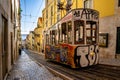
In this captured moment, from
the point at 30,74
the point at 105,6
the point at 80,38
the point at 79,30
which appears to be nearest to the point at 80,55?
the point at 80,38

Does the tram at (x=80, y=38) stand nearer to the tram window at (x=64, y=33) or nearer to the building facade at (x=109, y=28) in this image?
the tram window at (x=64, y=33)

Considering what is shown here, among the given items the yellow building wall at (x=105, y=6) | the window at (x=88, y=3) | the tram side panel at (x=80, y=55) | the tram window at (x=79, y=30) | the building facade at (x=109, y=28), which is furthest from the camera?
the window at (x=88, y=3)

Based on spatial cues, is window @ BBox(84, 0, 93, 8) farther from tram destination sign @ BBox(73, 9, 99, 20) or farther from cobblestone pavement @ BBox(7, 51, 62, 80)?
cobblestone pavement @ BBox(7, 51, 62, 80)

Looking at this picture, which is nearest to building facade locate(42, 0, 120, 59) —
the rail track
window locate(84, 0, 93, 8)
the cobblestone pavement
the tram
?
window locate(84, 0, 93, 8)

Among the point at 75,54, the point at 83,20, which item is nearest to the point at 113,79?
the point at 75,54

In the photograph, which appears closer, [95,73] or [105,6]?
[95,73]

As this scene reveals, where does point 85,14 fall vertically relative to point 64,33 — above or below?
above

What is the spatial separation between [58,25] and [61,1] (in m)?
16.2

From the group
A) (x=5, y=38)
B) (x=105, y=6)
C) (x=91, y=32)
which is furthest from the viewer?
(x=105, y=6)

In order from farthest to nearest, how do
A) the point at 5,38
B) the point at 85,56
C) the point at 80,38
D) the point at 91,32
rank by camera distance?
1. the point at 91,32
2. the point at 80,38
3. the point at 85,56
4. the point at 5,38

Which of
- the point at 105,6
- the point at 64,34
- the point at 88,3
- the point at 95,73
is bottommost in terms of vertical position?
the point at 95,73

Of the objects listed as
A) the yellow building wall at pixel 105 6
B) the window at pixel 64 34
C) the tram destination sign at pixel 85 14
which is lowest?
the window at pixel 64 34

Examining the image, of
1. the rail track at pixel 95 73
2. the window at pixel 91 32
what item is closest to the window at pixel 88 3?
the window at pixel 91 32

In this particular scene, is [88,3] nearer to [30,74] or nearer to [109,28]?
[109,28]
